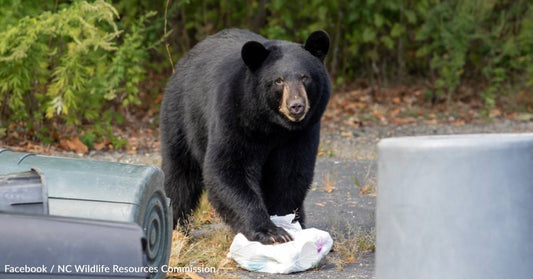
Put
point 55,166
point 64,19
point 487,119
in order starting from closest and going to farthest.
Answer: point 55,166, point 64,19, point 487,119

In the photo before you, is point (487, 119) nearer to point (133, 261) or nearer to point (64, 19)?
point (64, 19)

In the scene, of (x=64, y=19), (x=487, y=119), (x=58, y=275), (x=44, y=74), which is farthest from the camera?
(x=487, y=119)

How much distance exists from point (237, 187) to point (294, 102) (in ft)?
2.00

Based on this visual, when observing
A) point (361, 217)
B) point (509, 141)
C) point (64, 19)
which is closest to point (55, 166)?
point (509, 141)

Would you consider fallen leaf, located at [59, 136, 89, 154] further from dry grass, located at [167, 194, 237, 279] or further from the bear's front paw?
the bear's front paw

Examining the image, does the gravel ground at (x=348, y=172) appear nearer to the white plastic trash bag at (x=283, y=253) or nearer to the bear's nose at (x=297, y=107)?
the white plastic trash bag at (x=283, y=253)

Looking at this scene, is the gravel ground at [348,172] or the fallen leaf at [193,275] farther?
the gravel ground at [348,172]

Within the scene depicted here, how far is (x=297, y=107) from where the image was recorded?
4641 mm

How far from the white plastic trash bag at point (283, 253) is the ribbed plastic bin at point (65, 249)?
4.72 feet

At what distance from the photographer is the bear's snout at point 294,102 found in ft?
15.3

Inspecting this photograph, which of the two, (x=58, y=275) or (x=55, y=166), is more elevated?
(x=55, y=166)

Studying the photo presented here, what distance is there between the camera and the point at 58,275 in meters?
2.98

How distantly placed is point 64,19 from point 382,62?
6456 mm

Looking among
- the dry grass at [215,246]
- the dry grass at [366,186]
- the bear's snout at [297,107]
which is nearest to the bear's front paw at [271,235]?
the dry grass at [215,246]
